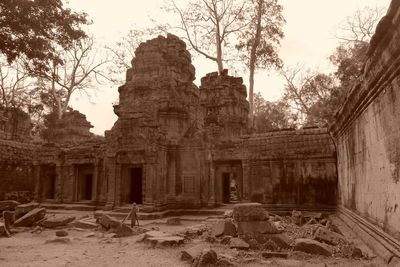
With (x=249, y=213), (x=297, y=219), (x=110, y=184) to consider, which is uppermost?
(x=110, y=184)

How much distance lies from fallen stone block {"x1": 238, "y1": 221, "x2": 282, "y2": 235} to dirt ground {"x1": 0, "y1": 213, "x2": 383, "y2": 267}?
2.03 ft

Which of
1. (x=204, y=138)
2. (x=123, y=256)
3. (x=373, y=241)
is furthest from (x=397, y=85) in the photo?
(x=204, y=138)

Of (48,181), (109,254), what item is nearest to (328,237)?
(109,254)

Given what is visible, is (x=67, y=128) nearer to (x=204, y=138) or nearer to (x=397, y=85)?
(x=204, y=138)

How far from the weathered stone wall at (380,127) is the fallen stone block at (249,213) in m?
2.12

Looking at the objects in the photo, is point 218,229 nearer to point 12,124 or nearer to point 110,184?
point 110,184

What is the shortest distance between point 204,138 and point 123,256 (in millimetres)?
7925

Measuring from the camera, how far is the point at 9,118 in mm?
23641

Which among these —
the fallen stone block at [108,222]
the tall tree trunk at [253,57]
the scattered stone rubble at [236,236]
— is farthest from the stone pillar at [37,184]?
the tall tree trunk at [253,57]

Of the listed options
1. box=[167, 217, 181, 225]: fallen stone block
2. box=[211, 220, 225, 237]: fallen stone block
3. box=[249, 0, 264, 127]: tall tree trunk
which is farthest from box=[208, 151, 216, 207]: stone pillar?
box=[249, 0, 264, 127]: tall tree trunk

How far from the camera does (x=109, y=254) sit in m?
6.83

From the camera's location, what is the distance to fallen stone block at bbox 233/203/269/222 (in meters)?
7.13

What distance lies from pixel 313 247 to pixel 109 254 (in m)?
4.34

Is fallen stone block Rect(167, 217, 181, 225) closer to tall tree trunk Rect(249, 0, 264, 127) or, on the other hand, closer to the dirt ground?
the dirt ground
